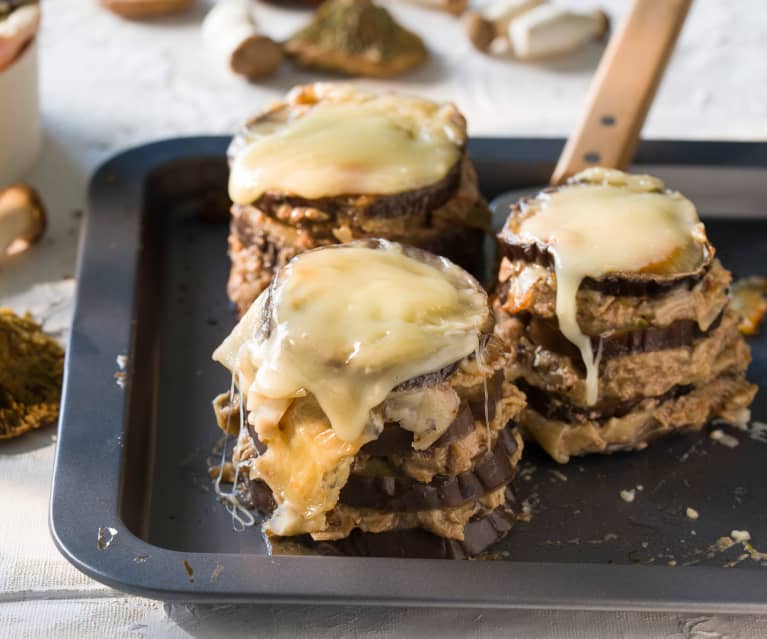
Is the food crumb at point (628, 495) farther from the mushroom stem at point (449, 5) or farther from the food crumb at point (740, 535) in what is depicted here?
the mushroom stem at point (449, 5)

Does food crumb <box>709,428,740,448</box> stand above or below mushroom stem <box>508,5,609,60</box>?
above

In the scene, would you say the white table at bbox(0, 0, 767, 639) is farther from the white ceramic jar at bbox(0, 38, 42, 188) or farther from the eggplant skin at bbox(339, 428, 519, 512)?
the eggplant skin at bbox(339, 428, 519, 512)

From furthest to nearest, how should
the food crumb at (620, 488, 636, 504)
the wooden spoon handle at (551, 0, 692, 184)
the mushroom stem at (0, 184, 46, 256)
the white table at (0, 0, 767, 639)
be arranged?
the white table at (0, 0, 767, 639)
the mushroom stem at (0, 184, 46, 256)
the wooden spoon handle at (551, 0, 692, 184)
the food crumb at (620, 488, 636, 504)

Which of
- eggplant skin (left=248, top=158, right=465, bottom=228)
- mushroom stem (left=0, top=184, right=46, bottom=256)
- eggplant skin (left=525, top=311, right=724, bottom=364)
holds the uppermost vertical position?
eggplant skin (left=248, top=158, right=465, bottom=228)

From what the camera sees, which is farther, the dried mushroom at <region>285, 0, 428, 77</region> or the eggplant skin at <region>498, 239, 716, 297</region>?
the dried mushroom at <region>285, 0, 428, 77</region>

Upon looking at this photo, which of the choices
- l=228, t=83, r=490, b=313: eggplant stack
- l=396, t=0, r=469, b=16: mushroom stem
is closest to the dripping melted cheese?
l=228, t=83, r=490, b=313: eggplant stack

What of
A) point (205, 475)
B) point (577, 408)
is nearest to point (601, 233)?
point (577, 408)
